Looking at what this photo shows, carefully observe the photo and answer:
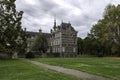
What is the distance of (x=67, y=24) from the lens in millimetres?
85562

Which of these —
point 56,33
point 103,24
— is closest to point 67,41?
point 56,33

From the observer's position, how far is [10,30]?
46.2 metres

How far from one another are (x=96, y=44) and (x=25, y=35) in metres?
36.9

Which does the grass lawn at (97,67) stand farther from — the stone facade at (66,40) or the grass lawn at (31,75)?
the stone facade at (66,40)

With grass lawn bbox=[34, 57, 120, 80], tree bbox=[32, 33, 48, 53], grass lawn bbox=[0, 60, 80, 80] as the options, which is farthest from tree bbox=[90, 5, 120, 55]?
grass lawn bbox=[0, 60, 80, 80]

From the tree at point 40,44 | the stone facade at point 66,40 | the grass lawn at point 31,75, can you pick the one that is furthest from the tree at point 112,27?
the grass lawn at point 31,75

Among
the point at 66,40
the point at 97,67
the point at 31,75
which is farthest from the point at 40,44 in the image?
the point at 31,75

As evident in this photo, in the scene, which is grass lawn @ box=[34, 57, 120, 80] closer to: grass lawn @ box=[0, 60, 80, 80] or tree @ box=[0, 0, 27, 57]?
grass lawn @ box=[0, 60, 80, 80]

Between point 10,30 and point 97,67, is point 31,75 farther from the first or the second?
point 10,30

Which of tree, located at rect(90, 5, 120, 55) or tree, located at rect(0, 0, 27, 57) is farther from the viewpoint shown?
tree, located at rect(90, 5, 120, 55)

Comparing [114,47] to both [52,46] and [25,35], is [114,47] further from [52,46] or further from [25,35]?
[52,46]

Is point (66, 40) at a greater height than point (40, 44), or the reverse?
point (66, 40)

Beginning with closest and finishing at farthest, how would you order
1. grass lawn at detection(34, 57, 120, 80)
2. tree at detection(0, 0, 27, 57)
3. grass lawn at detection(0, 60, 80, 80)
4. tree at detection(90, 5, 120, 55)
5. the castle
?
1. grass lawn at detection(0, 60, 80, 80)
2. grass lawn at detection(34, 57, 120, 80)
3. tree at detection(0, 0, 27, 57)
4. tree at detection(90, 5, 120, 55)
5. the castle

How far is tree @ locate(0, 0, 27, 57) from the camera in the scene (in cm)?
4650
